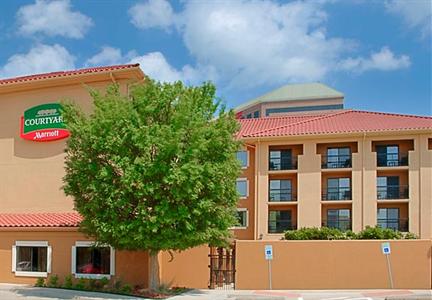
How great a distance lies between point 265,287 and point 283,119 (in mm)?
24506

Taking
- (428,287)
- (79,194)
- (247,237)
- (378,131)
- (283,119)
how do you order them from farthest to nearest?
(283,119) < (247,237) < (378,131) < (428,287) < (79,194)

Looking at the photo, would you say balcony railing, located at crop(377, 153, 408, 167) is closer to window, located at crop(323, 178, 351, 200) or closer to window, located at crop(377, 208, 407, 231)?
window, located at crop(323, 178, 351, 200)

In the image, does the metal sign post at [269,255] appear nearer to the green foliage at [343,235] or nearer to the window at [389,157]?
the green foliage at [343,235]

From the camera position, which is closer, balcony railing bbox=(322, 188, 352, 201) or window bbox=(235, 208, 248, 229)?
balcony railing bbox=(322, 188, 352, 201)

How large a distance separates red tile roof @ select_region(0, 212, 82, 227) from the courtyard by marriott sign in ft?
12.7

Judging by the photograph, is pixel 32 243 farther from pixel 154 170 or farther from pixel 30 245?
pixel 154 170

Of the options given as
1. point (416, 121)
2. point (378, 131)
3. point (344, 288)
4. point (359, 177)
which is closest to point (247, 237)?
point (359, 177)

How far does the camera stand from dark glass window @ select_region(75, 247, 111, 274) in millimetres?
23812

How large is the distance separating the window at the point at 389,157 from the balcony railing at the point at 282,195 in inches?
262

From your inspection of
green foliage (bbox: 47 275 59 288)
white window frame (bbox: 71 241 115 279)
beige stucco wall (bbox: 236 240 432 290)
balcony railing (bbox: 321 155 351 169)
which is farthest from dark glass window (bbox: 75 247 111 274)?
balcony railing (bbox: 321 155 351 169)

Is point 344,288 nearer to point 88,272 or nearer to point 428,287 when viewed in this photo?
point 428,287

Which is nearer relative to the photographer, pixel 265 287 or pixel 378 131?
pixel 265 287

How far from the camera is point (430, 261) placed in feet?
75.9

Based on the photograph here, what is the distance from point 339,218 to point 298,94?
7257 cm
